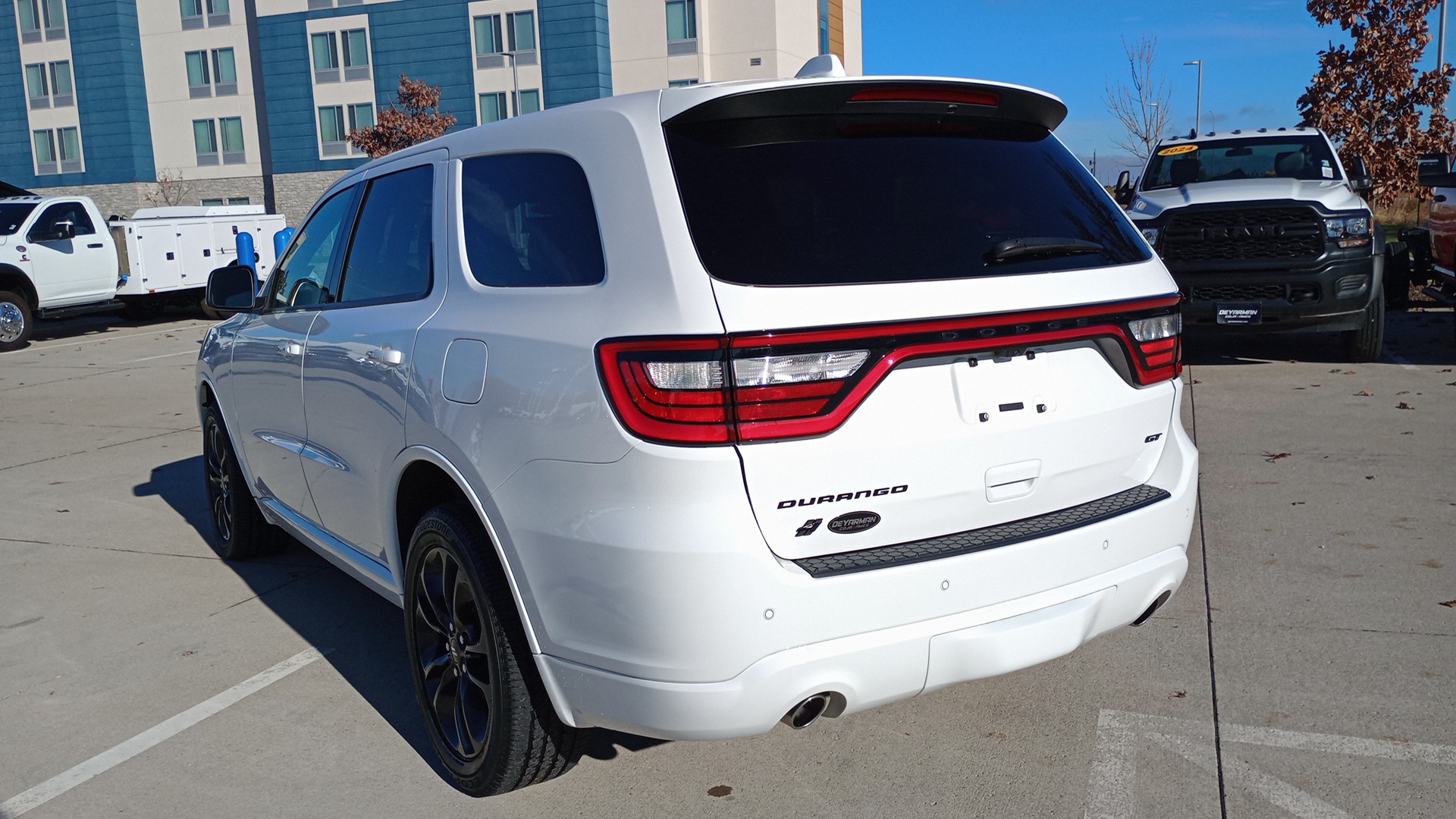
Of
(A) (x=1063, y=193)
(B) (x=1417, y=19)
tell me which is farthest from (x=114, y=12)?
(A) (x=1063, y=193)

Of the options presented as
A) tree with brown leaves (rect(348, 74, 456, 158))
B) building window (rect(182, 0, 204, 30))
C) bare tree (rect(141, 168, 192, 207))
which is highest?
building window (rect(182, 0, 204, 30))

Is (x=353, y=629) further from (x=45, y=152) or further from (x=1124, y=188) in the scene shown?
(x=45, y=152)

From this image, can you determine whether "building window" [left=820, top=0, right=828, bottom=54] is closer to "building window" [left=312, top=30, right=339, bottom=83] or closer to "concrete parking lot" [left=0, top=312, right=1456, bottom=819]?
"building window" [left=312, top=30, right=339, bottom=83]

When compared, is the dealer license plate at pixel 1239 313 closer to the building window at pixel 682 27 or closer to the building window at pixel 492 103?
the building window at pixel 682 27

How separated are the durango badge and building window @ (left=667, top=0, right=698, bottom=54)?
4508 centimetres

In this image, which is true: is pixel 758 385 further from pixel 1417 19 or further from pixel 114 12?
pixel 114 12

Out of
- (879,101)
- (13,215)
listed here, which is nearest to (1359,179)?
(879,101)

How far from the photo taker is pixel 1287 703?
364cm

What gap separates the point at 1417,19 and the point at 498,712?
72.4ft

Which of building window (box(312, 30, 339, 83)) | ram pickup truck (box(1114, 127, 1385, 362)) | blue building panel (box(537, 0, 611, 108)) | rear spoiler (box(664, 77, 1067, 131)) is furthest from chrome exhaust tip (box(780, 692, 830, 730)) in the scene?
building window (box(312, 30, 339, 83))

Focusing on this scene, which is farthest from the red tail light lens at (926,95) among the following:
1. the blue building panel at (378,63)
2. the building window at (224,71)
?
the building window at (224,71)

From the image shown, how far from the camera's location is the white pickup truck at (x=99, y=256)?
1691cm

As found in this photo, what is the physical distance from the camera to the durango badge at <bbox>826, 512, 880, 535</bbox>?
8.43ft

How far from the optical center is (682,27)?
45469 mm
